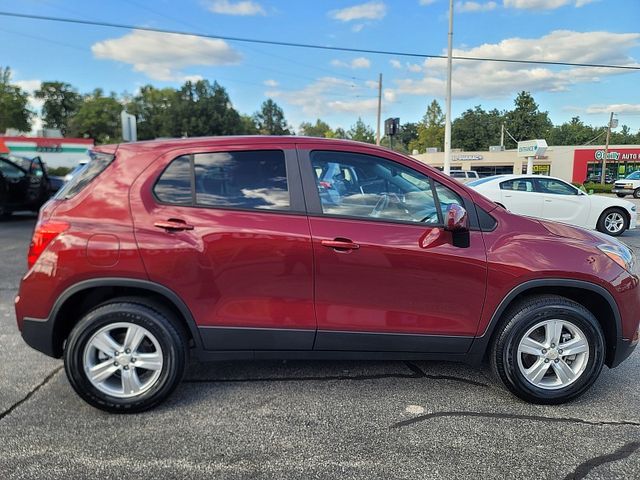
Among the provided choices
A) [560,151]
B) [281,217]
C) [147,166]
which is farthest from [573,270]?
[560,151]

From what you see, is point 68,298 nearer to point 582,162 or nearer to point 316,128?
point 582,162

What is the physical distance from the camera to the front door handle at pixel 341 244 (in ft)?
9.80

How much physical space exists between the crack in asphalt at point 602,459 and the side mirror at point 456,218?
4.77ft

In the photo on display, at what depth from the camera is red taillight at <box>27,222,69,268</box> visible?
296 centimetres

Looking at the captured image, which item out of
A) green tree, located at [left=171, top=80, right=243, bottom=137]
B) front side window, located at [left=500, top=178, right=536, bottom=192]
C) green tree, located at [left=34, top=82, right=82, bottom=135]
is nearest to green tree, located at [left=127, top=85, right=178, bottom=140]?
green tree, located at [left=171, top=80, right=243, bottom=137]

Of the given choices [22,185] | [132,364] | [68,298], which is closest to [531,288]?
[132,364]

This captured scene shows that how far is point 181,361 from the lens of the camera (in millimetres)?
3064

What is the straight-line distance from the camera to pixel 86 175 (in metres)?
3.18

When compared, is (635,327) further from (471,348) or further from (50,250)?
(50,250)

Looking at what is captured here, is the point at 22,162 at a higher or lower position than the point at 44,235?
higher

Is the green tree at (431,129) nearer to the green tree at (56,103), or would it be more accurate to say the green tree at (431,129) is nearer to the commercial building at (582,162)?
the commercial building at (582,162)

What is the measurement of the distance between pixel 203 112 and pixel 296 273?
285 ft

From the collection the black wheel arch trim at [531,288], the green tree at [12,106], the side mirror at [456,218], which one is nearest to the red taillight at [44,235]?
the side mirror at [456,218]

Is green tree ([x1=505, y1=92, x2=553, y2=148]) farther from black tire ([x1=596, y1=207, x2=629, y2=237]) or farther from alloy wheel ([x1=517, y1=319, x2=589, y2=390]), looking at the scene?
alloy wheel ([x1=517, y1=319, x2=589, y2=390])
